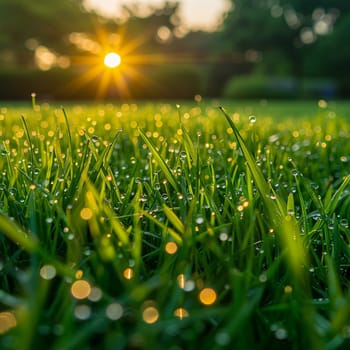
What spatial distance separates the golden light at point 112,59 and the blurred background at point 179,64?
1.12 ft

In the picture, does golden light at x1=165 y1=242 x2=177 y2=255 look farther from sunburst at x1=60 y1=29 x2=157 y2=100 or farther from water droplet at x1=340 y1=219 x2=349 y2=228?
sunburst at x1=60 y1=29 x2=157 y2=100

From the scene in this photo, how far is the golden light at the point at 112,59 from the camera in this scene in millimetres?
32703

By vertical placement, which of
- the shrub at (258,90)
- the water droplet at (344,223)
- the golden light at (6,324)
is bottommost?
the golden light at (6,324)

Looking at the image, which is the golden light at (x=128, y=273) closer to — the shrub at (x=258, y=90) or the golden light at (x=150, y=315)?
the golden light at (x=150, y=315)

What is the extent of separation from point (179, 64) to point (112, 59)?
8370mm

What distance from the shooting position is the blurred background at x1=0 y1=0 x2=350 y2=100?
85.1ft

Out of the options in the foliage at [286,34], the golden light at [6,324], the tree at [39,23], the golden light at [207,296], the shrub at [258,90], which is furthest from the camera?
the foliage at [286,34]

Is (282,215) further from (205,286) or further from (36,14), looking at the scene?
(36,14)

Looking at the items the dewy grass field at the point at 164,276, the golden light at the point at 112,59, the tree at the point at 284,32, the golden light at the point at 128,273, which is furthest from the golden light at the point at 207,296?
the tree at the point at 284,32

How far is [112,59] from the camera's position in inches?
1406

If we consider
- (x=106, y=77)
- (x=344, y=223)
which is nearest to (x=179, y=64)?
(x=106, y=77)

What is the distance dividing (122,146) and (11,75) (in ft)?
80.6

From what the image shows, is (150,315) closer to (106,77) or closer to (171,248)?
(171,248)

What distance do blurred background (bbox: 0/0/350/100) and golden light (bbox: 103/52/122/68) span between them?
0.34 meters
